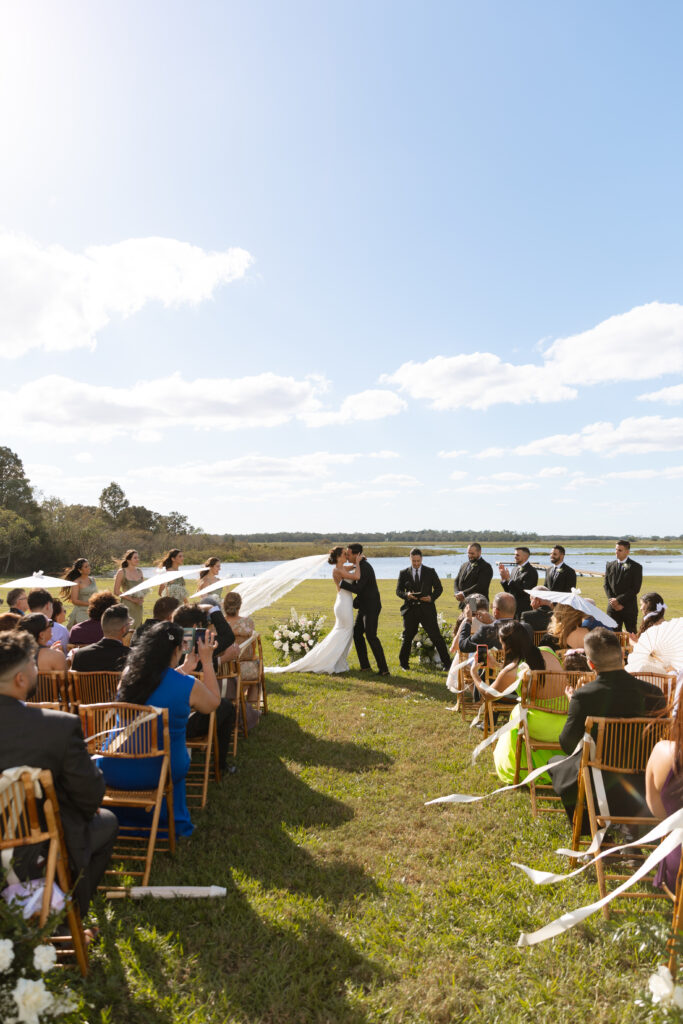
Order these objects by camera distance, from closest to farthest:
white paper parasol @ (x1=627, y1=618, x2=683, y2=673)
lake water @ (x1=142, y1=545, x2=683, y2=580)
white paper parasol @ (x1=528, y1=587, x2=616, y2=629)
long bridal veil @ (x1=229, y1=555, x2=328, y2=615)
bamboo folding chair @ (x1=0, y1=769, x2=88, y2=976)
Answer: bamboo folding chair @ (x1=0, y1=769, x2=88, y2=976) → white paper parasol @ (x1=627, y1=618, x2=683, y2=673) → white paper parasol @ (x1=528, y1=587, x2=616, y2=629) → long bridal veil @ (x1=229, y1=555, x2=328, y2=615) → lake water @ (x1=142, y1=545, x2=683, y2=580)

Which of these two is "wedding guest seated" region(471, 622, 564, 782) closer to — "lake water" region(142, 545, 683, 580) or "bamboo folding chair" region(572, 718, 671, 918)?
"bamboo folding chair" region(572, 718, 671, 918)

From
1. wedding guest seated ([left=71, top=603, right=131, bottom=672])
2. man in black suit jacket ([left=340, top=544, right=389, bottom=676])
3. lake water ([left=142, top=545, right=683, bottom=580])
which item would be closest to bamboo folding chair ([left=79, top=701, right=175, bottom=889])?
wedding guest seated ([left=71, top=603, right=131, bottom=672])

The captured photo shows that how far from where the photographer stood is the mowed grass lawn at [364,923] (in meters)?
2.99

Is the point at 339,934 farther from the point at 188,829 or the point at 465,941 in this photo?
the point at 188,829

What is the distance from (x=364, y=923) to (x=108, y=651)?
2993mm

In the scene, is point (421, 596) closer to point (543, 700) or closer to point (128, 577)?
point (128, 577)

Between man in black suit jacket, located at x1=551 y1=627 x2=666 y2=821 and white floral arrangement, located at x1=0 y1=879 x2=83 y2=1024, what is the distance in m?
3.18

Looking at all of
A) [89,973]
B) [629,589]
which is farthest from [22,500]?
[89,973]

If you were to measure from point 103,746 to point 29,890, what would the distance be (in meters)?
1.50

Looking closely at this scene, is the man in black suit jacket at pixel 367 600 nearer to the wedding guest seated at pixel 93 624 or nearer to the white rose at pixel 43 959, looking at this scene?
the wedding guest seated at pixel 93 624

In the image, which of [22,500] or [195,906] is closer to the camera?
[195,906]

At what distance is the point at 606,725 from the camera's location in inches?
153

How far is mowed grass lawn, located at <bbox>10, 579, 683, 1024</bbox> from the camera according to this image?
299 centimetres

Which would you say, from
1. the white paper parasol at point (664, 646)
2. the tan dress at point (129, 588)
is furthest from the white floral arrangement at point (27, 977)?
the tan dress at point (129, 588)
